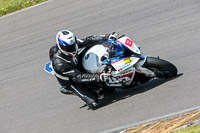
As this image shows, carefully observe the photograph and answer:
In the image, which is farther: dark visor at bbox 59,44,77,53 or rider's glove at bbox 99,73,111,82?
rider's glove at bbox 99,73,111,82

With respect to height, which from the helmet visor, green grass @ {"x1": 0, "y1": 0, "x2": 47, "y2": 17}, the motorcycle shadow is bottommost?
the motorcycle shadow

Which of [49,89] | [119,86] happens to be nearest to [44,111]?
[49,89]

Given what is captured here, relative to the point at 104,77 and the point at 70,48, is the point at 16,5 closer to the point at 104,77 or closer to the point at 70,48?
the point at 70,48

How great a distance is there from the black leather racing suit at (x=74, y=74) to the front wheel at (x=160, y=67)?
1119 millimetres

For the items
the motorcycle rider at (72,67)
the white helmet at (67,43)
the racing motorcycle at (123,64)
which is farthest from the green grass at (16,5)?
the white helmet at (67,43)

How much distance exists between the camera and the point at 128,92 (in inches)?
322

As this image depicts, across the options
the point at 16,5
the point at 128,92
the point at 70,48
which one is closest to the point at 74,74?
the point at 70,48

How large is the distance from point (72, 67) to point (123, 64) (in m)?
1.08

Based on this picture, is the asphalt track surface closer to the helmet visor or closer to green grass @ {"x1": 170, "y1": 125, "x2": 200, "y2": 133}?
green grass @ {"x1": 170, "y1": 125, "x2": 200, "y2": 133}

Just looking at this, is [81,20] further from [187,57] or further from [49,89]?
[187,57]

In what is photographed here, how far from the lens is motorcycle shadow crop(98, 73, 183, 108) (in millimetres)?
7939

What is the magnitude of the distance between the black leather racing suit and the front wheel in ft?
3.67

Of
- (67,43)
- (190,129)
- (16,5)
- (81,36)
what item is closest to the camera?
(190,129)

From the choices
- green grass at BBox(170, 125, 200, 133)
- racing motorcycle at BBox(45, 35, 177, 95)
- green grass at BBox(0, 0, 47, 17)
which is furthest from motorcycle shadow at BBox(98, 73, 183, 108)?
green grass at BBox(0, 0, 47, 17)
